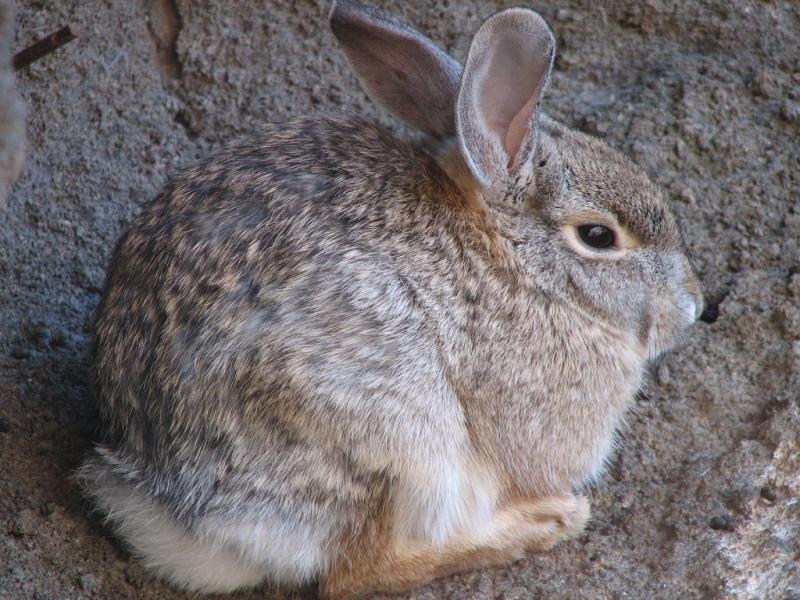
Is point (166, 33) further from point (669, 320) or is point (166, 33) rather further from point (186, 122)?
point (669, 320)

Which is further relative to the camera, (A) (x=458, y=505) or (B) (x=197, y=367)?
(A) (x=458, y=505)

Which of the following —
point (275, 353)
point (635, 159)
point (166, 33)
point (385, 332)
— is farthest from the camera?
point (166, 33)

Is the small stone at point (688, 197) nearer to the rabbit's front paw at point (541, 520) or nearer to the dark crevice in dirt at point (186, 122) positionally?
the rabbit's front paw at point (541, 520)

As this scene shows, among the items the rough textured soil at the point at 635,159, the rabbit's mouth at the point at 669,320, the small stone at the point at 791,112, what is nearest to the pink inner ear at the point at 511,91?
the rabbit's mouth at the point at 669,320

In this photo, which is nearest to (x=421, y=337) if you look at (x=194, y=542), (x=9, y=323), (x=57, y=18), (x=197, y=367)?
(x=197, y=367)

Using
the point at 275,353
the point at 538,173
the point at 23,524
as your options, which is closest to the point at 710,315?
the point at 538,173

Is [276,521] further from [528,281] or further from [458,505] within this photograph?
[528,281]

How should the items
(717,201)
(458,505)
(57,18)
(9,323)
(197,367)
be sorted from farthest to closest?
(57,18)
(717,201)
(9,323)
(458,505)
(197,367)

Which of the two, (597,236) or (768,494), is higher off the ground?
(597,236)
